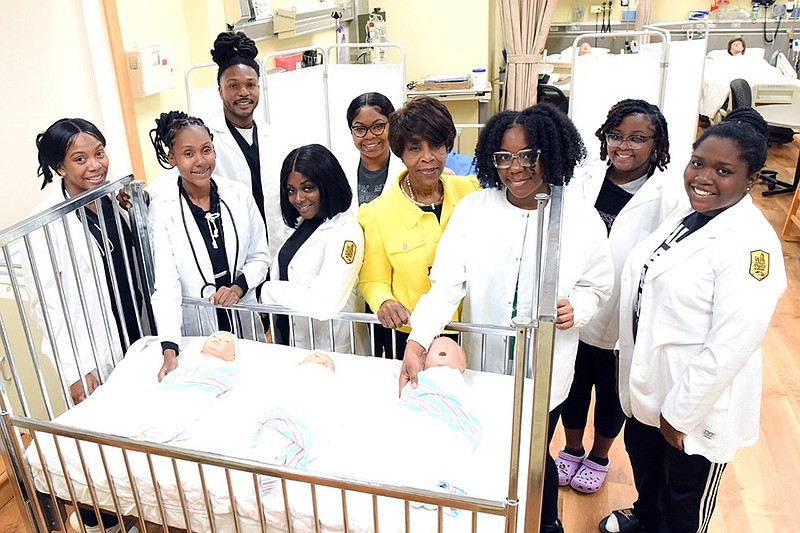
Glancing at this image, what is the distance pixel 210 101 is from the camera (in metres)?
2.89

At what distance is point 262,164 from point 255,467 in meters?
1.46

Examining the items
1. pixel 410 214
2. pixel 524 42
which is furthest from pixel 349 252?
pixel 524 42

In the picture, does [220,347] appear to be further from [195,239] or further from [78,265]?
[78,265]

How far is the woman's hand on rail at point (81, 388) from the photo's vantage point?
5.95ft

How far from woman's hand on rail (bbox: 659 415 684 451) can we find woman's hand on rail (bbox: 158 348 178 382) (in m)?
1.31

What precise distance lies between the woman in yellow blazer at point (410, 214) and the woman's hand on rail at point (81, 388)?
83 cm

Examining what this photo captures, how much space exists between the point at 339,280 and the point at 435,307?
1.02 feet

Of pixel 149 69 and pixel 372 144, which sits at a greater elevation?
pixel 149 69

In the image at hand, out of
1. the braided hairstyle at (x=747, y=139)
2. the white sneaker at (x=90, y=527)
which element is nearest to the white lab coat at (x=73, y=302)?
the white sneaker at (x=90, y=527)

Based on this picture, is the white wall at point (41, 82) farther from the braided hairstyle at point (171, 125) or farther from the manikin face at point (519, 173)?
the manikin face at point (519, 173)

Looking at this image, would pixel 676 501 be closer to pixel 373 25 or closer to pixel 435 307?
pixel 435 307

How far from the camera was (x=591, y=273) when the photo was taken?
1.56 metres

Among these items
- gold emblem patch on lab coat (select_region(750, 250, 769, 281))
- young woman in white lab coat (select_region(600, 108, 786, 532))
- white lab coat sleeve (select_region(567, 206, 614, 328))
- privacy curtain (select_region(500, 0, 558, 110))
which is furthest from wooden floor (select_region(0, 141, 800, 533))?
privacy curtain (select_region(500, 0, 558, 110))

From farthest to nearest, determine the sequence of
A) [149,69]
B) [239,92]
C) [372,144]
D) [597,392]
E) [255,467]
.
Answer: [149,69]
[239,92]
[372,144]
[597,392]
[255,467]
